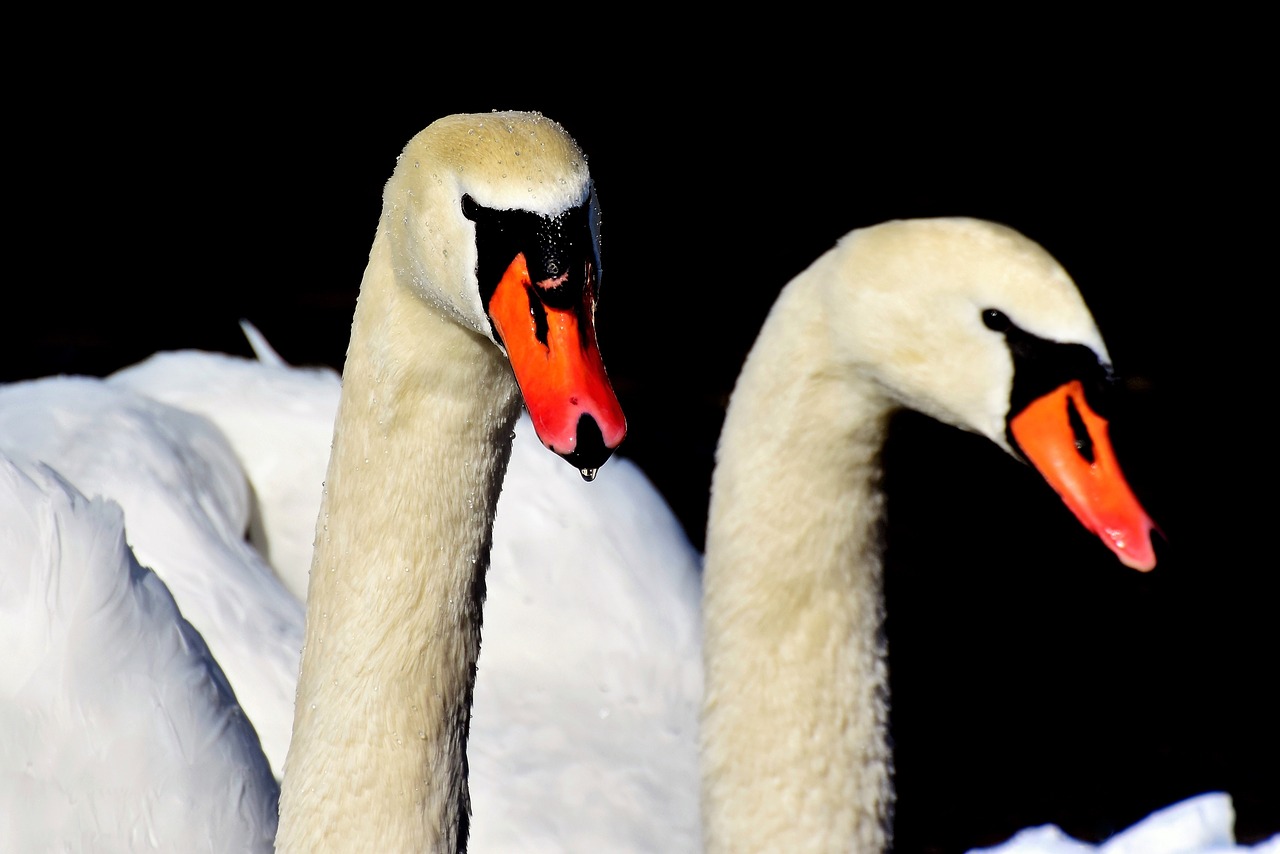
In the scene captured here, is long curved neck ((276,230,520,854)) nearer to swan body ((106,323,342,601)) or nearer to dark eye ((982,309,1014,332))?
dark eye ((982,309,1014,332))

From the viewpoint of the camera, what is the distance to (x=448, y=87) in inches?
319

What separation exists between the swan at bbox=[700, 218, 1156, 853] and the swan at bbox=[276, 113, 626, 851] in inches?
22.2

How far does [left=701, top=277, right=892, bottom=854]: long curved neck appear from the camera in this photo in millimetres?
2764

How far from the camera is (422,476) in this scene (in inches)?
90.0

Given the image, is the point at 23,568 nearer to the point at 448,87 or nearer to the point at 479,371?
the point at 479,371

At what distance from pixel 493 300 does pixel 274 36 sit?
694 centimetres

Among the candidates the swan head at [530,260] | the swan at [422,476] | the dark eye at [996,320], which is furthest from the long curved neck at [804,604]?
the swan head at [530,260]

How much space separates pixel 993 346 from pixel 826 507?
367 millimetres

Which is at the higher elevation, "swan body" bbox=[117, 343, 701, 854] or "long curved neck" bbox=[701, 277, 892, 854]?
"long curved neck" bbox=[701, 277, 892, 854]

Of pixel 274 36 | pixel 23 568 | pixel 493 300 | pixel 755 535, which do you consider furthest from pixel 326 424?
pixel 274 36

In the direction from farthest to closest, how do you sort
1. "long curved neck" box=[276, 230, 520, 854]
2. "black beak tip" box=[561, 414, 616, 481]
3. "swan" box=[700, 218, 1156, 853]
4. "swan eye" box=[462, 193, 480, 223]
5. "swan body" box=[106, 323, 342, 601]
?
"swan body" box=[106, 323, 342, 601] → "swan" box=[700, 218, 1156, 853] → "long curved neck" box=[276, 230, 520, 854] → "swan eye" box=[462, 193, 480, 223] → "black beak tip" box=[561, 414, 616, 481]

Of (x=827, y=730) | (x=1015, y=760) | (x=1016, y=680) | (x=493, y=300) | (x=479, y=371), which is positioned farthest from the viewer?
(x=1016, y=680)

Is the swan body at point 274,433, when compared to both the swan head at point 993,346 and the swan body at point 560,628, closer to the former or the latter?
the swan body at point 560,628

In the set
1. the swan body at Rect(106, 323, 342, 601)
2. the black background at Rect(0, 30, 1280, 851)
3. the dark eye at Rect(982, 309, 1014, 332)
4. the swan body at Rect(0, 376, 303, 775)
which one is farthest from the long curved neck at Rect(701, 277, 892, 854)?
the black background at Rect(0, 30, 1280, 851)
